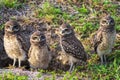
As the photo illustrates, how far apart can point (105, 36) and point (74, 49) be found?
650mm

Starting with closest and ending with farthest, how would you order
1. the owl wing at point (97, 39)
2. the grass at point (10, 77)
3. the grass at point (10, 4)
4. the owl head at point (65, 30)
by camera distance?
1. the grass at point (10, 77)
2. the owl head at point (65, 30)
3. the owl wing at point (97, 39)
4. the grass at point (10, 4)

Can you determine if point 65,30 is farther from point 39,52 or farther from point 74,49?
point 39,52

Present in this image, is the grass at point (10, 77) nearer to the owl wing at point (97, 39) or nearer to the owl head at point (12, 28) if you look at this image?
the owl head at point (12, 28)

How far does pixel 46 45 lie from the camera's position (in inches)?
296

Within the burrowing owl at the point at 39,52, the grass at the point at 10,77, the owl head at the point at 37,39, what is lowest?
the grass at the point at 10,77

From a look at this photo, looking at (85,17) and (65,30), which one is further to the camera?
(85,17)

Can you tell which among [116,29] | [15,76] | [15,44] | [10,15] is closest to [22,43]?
[15,44]

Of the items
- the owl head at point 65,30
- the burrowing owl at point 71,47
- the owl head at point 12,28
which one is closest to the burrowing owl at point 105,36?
the burrowing owl at point 71,47

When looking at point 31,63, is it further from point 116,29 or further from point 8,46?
point 116,29

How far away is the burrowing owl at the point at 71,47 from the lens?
7.37m

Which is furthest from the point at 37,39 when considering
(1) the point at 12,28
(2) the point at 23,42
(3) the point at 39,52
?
(1) the point at 12,28

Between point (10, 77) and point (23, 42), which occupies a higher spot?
point (23, 42)

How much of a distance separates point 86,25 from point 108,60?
94 cm

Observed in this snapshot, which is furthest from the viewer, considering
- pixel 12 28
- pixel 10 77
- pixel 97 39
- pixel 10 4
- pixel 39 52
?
pixel 10 4
